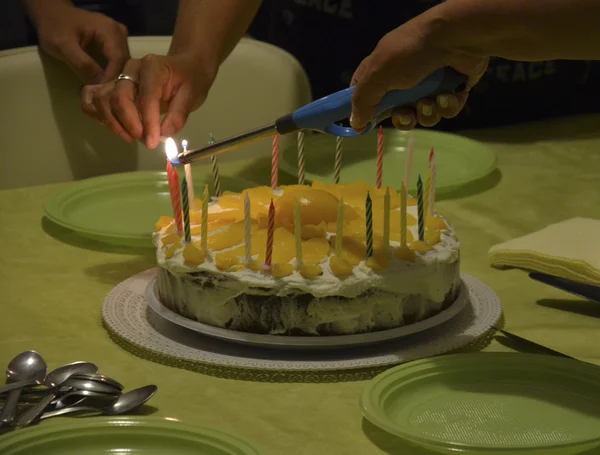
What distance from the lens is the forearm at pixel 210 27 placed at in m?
1.89

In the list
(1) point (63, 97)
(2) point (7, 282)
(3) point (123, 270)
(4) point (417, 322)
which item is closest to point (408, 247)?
(4) point (417, 322)

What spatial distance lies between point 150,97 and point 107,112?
0.30 feet

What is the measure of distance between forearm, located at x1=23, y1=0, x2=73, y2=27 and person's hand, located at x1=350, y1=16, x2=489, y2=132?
43.9 inches

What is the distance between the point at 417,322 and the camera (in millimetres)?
1198

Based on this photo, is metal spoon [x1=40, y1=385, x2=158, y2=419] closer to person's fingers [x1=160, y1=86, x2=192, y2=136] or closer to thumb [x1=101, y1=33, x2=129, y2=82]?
person's fingers [x1=160, y1=86, x2=192, y2=136]

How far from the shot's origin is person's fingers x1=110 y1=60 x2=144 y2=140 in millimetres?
1660

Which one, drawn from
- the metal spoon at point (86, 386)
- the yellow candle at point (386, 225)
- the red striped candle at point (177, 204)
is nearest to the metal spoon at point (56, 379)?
the metal spoon at point (86, 386)

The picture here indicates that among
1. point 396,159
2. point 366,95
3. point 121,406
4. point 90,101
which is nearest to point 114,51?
point 90,101

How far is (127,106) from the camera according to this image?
1.68 meters

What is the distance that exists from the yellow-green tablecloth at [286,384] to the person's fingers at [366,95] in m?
0.30

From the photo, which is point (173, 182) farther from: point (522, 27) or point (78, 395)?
point (522, 27)

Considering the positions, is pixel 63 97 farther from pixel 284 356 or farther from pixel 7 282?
pixel 284 356

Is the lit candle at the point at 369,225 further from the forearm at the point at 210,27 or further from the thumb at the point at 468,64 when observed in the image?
the forearm at the point at 210,27

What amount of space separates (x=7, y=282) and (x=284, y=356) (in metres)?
0.50
